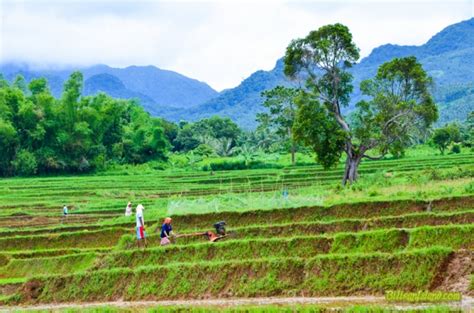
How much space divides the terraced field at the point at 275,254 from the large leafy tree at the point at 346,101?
3.95m

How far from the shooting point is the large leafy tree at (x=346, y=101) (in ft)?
111

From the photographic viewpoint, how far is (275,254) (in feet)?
61.4

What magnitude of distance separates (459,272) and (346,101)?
21.8 m

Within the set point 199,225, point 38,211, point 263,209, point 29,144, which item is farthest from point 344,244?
point 29,144

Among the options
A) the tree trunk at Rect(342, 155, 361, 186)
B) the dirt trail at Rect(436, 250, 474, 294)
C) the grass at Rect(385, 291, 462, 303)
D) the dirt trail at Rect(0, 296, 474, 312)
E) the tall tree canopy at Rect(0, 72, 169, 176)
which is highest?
the tall tree canopy at Rect(0, 72, 169, 176)

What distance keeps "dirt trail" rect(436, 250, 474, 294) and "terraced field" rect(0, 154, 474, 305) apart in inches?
0.9

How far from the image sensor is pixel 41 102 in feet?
245

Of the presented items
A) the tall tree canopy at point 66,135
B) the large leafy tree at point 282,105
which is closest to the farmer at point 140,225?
the tall tree canopy at point 66,135

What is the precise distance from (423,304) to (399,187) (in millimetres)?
15686

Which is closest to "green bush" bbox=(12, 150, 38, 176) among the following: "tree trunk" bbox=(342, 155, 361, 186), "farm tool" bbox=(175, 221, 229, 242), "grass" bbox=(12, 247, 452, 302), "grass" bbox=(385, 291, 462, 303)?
"tree trunk" bbox=(342, 155, 361, 186)

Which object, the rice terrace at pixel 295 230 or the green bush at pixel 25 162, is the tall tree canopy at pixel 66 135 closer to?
the green bush at pixel 25 162

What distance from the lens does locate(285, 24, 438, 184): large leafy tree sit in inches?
1331

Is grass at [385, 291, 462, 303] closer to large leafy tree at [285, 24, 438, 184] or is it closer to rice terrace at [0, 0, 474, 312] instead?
rice terrace at [0, 0, 474, 312]

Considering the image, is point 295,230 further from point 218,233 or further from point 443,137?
point 443,137
